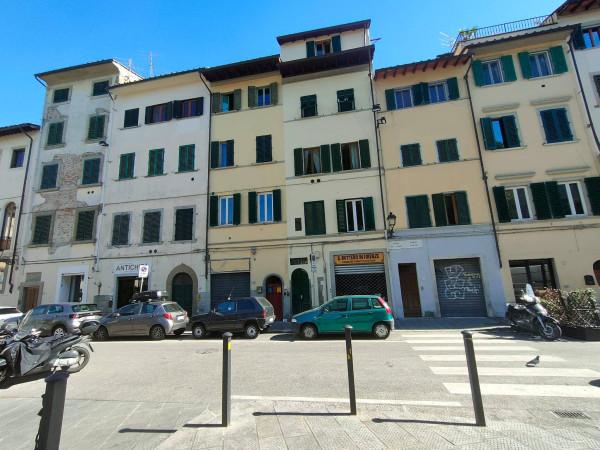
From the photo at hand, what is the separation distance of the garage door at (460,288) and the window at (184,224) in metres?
14.0

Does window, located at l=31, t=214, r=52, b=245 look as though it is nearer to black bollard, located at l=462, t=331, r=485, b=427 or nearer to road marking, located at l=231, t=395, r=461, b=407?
road marking, located at l=231, t=395, r=461, b=407

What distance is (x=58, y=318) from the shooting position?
44.9ft

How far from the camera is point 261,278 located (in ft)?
58.3

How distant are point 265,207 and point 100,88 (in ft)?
52.5

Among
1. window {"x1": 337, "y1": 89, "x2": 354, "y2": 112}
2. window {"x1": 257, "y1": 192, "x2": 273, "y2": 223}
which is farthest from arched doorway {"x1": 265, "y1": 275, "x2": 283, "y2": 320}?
window {"x1": 337, "y1": 89, "x2": 354, "y2": 112}

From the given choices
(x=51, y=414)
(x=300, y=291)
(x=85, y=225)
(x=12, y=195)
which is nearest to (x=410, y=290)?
(x=300, y=291)

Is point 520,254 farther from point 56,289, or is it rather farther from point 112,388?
point 56,289

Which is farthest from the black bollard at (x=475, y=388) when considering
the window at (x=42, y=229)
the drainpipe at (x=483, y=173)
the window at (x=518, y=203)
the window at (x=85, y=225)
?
the window at (x=42, y=229)

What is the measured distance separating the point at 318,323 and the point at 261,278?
22.8 ft

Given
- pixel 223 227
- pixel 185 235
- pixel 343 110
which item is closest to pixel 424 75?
pixel 343 110

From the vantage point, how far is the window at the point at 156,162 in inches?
811

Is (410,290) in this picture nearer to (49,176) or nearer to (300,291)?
(300,291)

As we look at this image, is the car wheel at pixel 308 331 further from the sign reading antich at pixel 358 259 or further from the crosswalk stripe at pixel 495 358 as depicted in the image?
the sign reading antich at pixel 358 259

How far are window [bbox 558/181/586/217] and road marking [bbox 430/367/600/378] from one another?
1223cm
